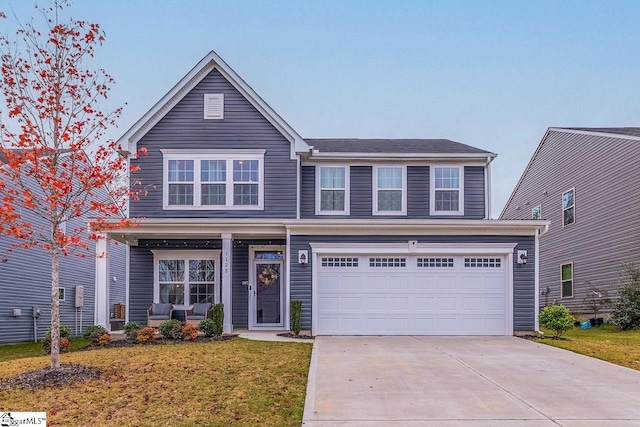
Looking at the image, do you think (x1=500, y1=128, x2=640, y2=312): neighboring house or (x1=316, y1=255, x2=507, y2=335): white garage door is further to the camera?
(x1=500, y1=128, x2=640, y2=312): neighboring house

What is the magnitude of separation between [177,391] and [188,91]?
422 inches

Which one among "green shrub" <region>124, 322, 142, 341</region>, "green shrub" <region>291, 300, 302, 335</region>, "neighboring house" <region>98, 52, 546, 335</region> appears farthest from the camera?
"neighboring house" <region>98, 52, 546, 335</region>

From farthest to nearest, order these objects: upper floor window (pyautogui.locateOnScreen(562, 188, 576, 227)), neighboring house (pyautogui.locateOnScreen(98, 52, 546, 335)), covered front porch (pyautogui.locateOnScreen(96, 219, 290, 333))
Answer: upper floor window (pyautogui.locateOnScreen(562, 188, 576, 227))
covered front porch (pyautogui.locateOnScreen(96, 219, 290, 333))
neighboring house (pyautogui.locateOnScreen(98, 52, 546, 335))

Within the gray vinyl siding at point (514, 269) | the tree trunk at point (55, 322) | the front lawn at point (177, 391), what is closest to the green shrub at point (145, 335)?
the front lawn at point (177, 391)

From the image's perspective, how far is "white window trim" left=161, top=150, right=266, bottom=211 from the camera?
16.7 m

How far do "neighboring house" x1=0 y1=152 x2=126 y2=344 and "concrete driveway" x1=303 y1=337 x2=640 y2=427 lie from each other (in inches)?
335

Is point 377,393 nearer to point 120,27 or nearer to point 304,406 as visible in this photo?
point 304,406

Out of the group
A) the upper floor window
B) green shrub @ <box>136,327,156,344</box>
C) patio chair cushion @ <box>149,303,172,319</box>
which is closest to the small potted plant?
the upper floor window

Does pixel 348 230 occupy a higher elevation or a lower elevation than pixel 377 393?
higher

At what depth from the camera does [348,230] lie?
51.8 feet

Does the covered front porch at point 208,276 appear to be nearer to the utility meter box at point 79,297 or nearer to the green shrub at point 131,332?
the green shrub at point 131,332

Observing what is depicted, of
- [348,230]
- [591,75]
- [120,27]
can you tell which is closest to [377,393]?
[348,230]

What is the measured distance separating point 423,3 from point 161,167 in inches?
365

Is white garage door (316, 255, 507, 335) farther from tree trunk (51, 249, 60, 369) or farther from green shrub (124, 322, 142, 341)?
tree trunk (51, 249, 60, 369)
